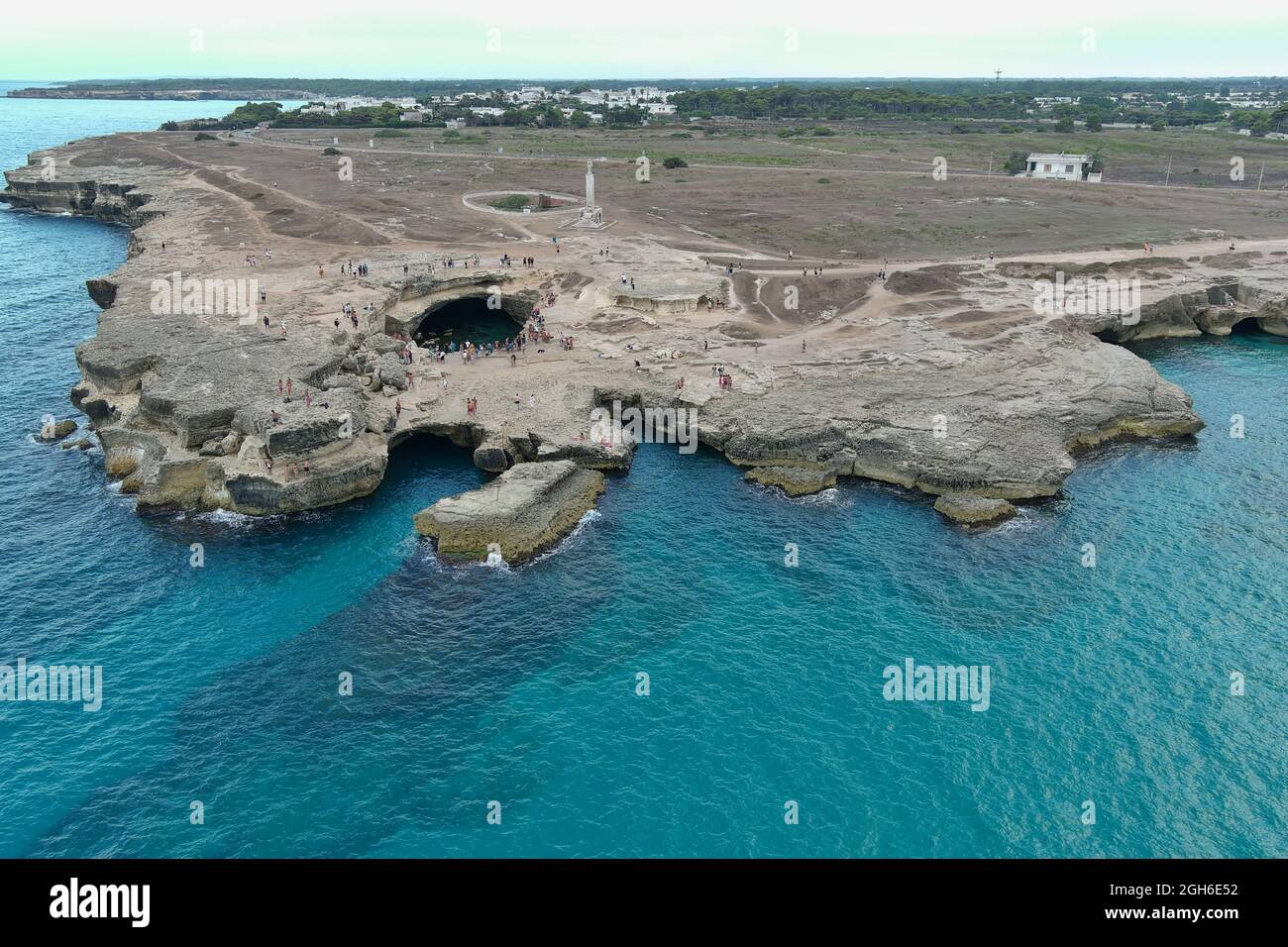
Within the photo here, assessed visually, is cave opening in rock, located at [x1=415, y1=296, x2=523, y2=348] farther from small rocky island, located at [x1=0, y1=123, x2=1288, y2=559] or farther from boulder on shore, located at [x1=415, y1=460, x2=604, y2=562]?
boulder on shore, located at [x1=415, y1=460, x2=604, y2=562]

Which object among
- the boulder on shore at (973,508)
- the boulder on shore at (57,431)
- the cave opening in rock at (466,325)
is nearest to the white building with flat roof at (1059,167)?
the cave opening in rock at (466,325)

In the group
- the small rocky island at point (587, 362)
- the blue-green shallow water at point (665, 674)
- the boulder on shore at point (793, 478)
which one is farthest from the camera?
the boulder on shore at point (793, 478)

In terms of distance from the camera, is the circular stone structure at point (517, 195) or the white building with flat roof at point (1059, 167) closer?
the circular stone structure at point (517, 195)

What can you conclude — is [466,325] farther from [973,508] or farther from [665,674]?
[665,674]

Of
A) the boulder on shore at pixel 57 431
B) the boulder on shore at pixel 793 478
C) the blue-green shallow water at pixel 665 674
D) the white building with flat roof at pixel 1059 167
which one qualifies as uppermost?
the white building with flat roof at pixel 1059 167

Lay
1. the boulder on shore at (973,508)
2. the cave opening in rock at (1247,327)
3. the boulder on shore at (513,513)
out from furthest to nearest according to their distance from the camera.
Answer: the cave opening in rock at (1247,327)
the boulder on shore at (973,508)
the boulder on shore at (513,513)

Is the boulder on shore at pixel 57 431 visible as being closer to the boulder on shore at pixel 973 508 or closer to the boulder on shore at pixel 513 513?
the boulder on shore at pixel 513 513

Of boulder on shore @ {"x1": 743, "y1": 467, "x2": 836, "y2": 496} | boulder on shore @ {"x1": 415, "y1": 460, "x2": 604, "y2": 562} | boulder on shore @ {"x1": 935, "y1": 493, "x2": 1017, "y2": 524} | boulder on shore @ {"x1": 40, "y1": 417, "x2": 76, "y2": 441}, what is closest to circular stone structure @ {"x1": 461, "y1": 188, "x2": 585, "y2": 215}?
boulder on shore @ {"x1": 40, "y1": 417, "x2": 76, "y2": 441}
